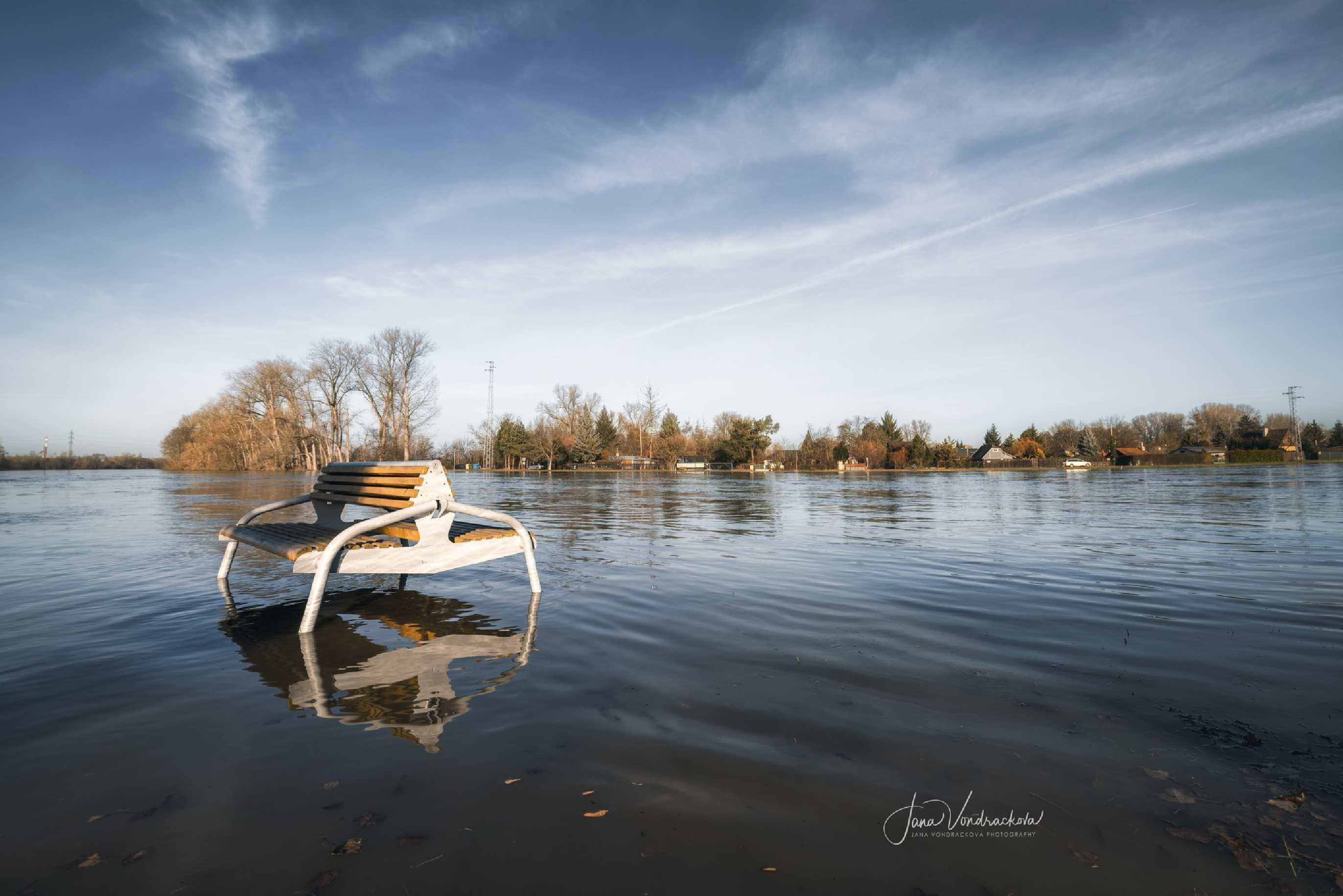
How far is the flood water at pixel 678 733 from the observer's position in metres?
2.08

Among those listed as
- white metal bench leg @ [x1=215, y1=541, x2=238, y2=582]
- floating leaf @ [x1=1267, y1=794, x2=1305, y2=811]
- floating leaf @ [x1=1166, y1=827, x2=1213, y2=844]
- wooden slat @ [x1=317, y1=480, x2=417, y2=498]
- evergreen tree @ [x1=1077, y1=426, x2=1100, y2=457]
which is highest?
evergreen tree @ [x1=1077, y1=426, x2=1100, y2=457]

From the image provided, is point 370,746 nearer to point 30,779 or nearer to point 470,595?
point 30,779

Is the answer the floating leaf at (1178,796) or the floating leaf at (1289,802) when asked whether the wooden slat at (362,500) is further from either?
the floating leaf at (1289,802)

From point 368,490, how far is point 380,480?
310 mm

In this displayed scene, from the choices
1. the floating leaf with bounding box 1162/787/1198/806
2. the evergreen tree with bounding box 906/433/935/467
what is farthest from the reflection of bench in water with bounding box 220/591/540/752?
the evergreen tree with bounding box 906/433/935/467

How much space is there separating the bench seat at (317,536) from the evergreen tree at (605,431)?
73.9m

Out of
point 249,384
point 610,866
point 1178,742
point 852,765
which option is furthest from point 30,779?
point 249,384

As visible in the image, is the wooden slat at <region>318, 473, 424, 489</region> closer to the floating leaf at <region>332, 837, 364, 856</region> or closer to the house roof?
the floating leaf at <region>332, 837, 364, 856</region>

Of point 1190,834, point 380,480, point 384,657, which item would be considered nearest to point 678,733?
point 1190,834

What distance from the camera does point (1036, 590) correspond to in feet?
20.7

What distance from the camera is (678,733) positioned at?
3051 millimetres

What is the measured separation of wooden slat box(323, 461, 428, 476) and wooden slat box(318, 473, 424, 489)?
0.08ft

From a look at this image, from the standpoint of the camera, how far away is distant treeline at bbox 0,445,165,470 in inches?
2756

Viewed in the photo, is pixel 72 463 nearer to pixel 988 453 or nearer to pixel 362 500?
pixel 362 500
